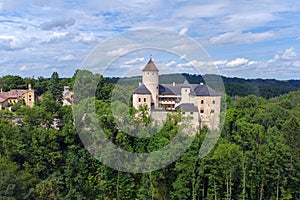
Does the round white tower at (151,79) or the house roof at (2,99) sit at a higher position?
the round white tower at (151,79)

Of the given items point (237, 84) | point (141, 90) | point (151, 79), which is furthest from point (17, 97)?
point (237, 84)

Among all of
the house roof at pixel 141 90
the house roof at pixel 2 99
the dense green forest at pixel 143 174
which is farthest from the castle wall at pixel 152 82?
the house roof at pixel 2 99

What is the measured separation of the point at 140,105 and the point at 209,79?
4.01 m

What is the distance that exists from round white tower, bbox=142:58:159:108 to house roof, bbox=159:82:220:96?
0.78m

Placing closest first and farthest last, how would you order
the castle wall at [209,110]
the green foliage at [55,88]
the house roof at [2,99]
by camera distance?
the castle wall at [209,110], the house roof at [2,99], the green foliage at [55,88]

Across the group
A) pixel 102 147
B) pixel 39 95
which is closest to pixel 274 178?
pixel 102 147

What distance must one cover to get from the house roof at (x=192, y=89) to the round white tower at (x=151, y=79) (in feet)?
2.57

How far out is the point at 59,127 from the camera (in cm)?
1780

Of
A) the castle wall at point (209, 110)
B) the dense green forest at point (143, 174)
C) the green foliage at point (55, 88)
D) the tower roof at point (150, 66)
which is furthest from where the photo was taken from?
the green foliage at point (55, 88)

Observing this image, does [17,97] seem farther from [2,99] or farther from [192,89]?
[192,89]

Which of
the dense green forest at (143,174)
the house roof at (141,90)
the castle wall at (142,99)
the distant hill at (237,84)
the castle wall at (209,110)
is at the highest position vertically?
the distant hill at (237,84)

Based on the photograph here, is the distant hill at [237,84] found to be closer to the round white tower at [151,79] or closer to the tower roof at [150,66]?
the round white tower at [151,79]

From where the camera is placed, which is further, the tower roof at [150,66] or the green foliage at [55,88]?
the green foliage at [55,88]

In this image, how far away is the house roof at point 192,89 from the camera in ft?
66.9
